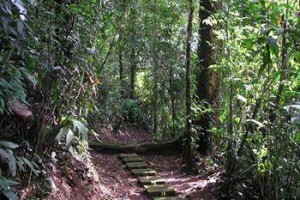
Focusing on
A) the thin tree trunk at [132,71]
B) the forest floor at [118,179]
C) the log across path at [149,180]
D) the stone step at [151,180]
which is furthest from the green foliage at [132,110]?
the stone step at [151,180]

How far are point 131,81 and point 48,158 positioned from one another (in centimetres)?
1261

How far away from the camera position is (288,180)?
4199 millimetres

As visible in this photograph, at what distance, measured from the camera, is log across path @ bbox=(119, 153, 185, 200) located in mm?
5527

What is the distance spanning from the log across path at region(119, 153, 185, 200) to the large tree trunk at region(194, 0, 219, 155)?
1240mm

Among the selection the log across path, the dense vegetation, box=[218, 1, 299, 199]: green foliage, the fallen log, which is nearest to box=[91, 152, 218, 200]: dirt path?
the log across path

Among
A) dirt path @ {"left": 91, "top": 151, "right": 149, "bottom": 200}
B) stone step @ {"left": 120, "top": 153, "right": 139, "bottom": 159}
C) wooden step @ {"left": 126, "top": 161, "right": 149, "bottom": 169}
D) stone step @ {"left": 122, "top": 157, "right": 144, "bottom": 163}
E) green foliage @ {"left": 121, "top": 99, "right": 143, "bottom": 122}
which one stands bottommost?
dirt path @ {"left": 91, "top": 151, "right": 149, "bottom": 200}

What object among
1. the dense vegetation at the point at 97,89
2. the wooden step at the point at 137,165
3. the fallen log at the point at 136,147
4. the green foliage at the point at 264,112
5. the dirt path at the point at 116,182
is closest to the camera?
the dense vegetation at the point at 97,89

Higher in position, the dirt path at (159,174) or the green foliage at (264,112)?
the green foliage at (264,112)

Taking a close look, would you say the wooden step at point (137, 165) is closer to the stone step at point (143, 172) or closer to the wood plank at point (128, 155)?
the stone step at point (143, 172)

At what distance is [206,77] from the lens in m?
7.66

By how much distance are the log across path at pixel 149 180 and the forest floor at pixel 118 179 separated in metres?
0.11

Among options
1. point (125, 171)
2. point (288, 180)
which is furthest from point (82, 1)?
point (125, 171)

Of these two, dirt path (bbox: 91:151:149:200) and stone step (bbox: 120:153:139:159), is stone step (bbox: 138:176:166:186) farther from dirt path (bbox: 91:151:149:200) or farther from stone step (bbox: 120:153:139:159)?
stone step (bbox: 120:153:139:159)

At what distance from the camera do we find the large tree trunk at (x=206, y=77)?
7410mm
